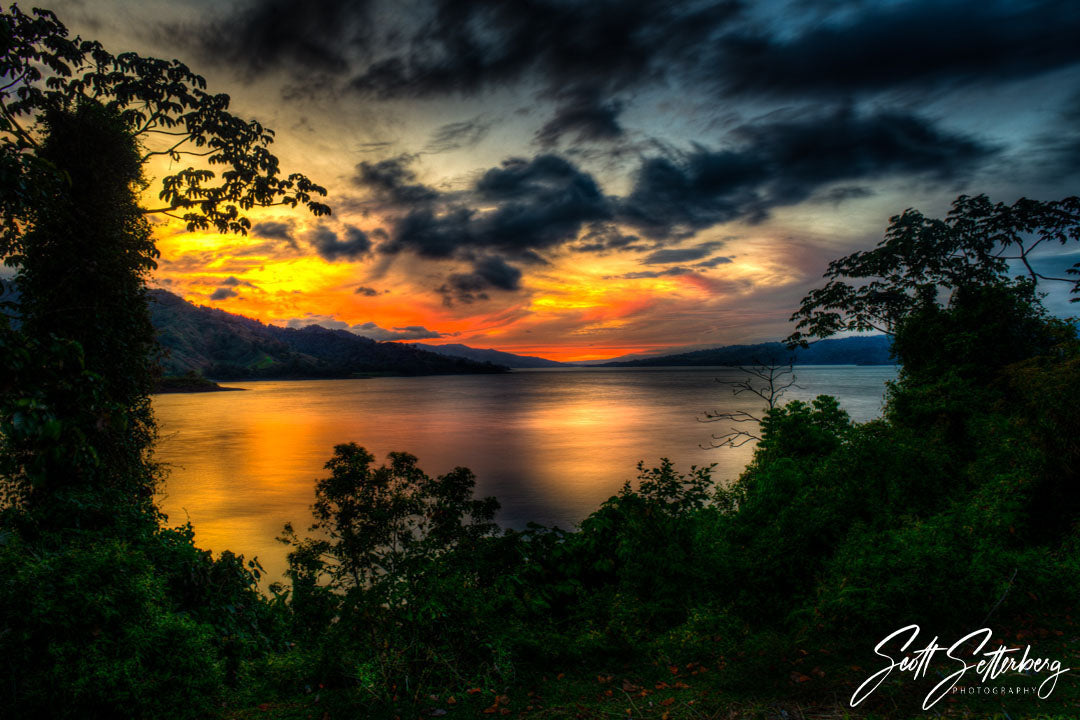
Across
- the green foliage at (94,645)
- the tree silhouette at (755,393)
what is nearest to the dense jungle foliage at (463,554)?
the green foliage at (94,645)

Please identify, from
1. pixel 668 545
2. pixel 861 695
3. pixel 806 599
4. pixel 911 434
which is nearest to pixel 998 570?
pixel 806 599

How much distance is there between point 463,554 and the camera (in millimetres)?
8258

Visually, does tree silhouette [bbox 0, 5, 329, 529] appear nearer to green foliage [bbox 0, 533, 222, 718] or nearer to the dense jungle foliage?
the dense jungle foliage

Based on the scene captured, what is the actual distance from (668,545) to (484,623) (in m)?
3.71

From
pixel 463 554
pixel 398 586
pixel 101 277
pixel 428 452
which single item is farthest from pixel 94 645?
pixel 428 452

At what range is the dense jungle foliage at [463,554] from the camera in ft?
13.1

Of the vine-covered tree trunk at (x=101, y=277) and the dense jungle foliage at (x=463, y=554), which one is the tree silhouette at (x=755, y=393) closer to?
the dense jungle foliage at (x=463, y=554)

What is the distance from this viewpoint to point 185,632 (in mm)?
4316

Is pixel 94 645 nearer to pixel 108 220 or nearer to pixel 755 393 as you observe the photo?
pixel 108 220

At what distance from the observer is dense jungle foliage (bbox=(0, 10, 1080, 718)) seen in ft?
13.1

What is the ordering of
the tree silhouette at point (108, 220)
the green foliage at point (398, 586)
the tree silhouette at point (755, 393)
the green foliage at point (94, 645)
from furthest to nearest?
the tree silhouette at point (755, 393) < the tree silhouette at point (108, 220) < the green foliage at point (398, 586) < the green foliage at point (94, 645)

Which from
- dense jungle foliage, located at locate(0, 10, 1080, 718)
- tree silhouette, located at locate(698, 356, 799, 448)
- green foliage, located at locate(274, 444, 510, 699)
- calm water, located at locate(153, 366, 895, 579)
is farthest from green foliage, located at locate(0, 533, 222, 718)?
tree silhouette, located at locate(698, 356, 799, 448)

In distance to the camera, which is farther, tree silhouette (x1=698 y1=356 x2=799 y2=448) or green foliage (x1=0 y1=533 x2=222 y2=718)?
tree silhouette (x1=698 y1=356 x2=799 y2=448)

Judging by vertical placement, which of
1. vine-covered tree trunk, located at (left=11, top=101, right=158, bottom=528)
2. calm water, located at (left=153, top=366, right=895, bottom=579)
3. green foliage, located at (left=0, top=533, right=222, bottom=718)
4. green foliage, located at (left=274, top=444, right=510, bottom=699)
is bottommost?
calm water, located at (left=153, top=366, right=895, bottom=579)
